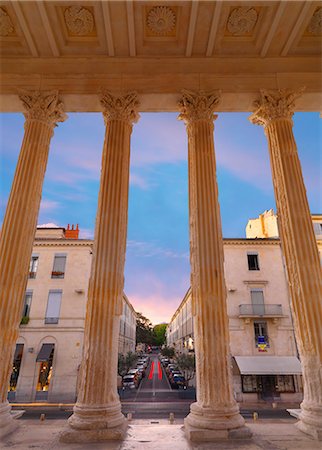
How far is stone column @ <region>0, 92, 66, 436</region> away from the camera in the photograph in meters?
9.73

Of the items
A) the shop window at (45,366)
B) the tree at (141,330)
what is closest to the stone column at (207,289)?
the shop window at (45,366)

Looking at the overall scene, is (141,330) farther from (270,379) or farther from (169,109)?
(169,109)

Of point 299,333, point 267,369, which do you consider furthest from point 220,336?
point 267,369

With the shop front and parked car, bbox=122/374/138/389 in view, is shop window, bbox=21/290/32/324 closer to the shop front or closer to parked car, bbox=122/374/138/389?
parked car, bbox=122/374/138/389

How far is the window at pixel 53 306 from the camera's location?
35.4 m

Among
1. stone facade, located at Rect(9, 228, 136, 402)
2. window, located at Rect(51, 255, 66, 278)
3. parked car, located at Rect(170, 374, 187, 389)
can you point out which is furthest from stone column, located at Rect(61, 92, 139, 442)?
parked car, located at Rect(170, 374, 187, 389)

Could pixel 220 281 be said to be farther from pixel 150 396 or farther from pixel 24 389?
pixel 150 396

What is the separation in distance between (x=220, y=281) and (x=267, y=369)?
90.9ft

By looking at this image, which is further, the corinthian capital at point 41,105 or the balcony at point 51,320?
the balcony at point 51,320

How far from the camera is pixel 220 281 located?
10.4 m

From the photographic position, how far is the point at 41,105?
1327cm

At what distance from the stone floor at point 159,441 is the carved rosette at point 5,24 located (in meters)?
15.6

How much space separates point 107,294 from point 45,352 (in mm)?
28811

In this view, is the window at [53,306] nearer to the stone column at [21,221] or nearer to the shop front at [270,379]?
the shop front at [270,379]
